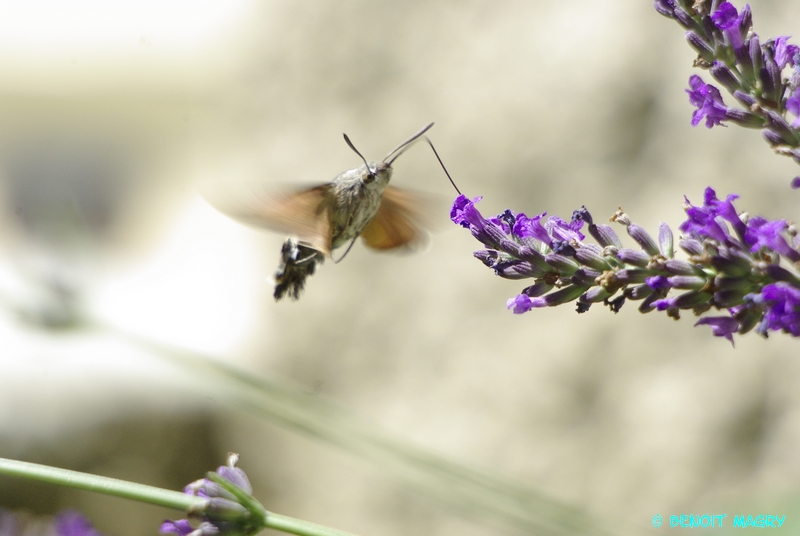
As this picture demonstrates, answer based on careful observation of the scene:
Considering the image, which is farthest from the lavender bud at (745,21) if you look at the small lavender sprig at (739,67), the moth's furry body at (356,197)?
the moth's furry body at (356,197)

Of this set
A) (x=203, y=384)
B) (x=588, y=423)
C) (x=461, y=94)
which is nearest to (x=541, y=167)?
(x=461, y=94)

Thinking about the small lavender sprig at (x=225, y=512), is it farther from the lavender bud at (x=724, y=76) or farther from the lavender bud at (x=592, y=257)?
the lavender bud at (x=724, y=76)

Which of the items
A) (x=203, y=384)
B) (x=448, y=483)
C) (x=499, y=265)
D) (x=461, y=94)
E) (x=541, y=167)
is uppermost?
(x=461, y=94)

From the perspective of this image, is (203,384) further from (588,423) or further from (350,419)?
(588,423)

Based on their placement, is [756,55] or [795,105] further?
[756,55]

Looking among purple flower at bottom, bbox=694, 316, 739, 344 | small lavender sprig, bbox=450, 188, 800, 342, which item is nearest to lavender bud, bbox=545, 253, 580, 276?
small lavender sprig, bbox=450, 188, 800, 342

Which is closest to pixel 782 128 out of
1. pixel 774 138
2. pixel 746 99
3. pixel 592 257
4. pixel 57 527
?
pixel 774 138

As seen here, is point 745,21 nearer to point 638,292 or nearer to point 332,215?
point 638,292
